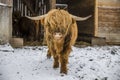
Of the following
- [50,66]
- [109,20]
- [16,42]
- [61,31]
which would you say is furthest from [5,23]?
[61,31]

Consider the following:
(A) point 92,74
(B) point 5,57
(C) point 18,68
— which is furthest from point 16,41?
(A) point 92,74

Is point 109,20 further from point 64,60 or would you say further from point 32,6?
point 64,60

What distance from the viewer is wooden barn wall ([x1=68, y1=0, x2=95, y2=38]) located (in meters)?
13.6

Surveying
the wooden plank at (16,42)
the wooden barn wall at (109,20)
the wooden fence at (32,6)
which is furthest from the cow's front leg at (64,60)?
the wooden fence at (32,6)

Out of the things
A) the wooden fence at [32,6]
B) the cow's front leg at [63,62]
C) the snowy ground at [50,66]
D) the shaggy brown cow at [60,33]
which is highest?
the wooden fence at [32,6]

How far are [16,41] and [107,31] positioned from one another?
360 centimetres

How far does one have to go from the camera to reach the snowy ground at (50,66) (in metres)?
7.62

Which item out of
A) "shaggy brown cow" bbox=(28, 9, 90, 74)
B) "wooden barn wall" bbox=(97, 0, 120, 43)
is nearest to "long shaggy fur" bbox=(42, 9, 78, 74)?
"shaggy brown cow" bbox=(28, 9, 90, 74)

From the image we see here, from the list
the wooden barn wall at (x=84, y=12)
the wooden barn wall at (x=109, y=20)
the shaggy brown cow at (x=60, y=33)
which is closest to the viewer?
the shaggy brown cow at (x=60, y=33)

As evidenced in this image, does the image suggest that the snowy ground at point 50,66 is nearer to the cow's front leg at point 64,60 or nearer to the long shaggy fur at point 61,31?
the cow's front leg at point 64,60

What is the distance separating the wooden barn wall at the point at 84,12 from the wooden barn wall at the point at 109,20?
358 mm

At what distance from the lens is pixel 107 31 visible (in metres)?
13.3

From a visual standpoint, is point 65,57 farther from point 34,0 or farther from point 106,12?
point 34,0

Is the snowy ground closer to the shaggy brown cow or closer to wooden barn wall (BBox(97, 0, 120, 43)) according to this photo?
the shaggy brown cow
